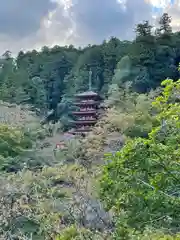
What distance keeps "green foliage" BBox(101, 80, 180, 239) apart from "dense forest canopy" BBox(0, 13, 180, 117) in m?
22.7

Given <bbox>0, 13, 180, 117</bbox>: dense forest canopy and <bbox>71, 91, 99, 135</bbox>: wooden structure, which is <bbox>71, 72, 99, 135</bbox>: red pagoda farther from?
<bbox>0, 13, 180, 117</bbox>: dense forest canopy

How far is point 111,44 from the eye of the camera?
35.2 metres

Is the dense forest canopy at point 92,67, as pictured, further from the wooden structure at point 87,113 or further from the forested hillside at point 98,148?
the wooden structure at point 87,113

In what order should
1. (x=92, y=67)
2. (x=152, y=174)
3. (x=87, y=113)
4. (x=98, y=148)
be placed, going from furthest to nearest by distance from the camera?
1. (x=92, y=67)
2. (x=87, y=113)
3. (x=98, y=148)
4. (x=152, y=174)

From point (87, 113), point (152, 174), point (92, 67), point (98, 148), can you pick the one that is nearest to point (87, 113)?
point (87, 113)

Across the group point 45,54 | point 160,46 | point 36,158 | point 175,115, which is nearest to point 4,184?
point 36,158

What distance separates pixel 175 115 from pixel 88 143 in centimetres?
1277

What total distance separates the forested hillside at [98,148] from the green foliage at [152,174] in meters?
0.01

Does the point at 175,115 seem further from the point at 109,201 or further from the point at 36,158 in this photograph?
the point at 36,158

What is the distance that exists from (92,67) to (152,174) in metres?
28.9

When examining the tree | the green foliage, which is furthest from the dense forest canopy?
the green foliage

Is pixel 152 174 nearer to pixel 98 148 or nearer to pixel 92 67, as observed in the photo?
pixel 98 148

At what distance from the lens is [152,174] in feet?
21.1

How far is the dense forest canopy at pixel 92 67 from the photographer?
99.8ft
